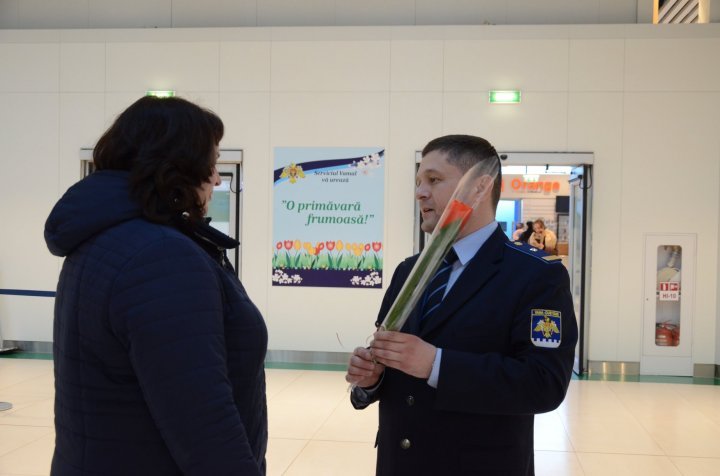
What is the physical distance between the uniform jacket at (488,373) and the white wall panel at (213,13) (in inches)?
285

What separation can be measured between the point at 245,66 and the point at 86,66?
201 centimetres

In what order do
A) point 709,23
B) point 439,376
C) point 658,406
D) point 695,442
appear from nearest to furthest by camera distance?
point 439,376, point 695,442, point 658,406, point 709,23

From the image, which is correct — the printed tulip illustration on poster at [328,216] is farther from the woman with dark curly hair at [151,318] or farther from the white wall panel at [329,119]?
the woman with dark curly hair at [151,318]

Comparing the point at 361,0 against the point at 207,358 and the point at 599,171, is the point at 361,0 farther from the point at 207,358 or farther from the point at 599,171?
the point at 207,358

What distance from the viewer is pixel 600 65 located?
296 inches

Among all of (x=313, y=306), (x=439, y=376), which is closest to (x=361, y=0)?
(x=313, y=306)

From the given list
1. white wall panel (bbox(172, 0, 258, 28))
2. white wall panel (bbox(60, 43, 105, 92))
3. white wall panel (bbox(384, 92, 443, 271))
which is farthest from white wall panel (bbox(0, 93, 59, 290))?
white wall panel (bbox(384, 92, 443, 271))

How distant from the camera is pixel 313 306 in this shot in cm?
781

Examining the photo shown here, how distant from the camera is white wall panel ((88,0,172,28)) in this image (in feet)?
27.3

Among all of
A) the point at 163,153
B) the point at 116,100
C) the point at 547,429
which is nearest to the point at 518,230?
the point at 547,429

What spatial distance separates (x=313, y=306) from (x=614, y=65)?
4486 mm

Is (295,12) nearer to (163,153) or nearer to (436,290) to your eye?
(436,290)

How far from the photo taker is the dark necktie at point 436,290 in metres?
1.78

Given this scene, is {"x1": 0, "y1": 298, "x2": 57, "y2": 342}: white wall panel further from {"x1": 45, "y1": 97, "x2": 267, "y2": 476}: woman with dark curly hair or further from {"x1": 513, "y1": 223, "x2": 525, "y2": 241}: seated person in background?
{"x1": 45, "y1": 97, "x2": 267, "y2": 476}: woman with dark curly hair
